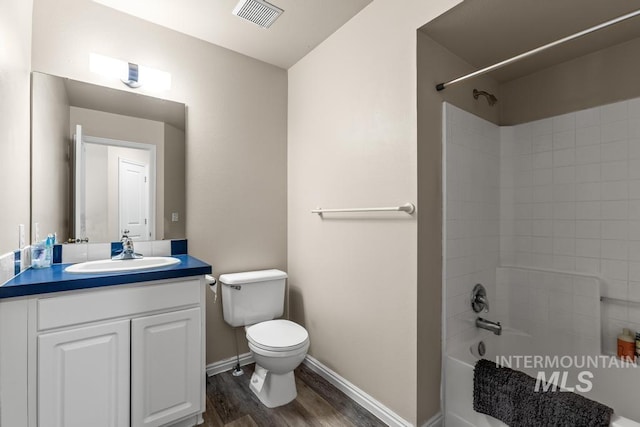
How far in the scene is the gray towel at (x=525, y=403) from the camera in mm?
1229

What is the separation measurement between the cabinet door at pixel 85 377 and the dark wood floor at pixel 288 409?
544mm

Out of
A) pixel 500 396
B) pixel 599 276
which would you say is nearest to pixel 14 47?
pixel 500 396

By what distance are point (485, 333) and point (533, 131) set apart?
143 cm

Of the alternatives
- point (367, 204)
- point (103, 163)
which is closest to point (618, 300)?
point (367, 204)

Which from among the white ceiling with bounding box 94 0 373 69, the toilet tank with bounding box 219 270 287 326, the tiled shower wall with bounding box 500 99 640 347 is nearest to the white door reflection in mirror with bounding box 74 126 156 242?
the toilet tank with bounding box 219 270 287 326

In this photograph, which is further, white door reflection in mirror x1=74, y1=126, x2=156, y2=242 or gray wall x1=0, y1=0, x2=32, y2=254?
white door reflection in mirror x1=74, y1=126, x2=156, y2=242

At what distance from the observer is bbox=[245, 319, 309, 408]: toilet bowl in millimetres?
1786

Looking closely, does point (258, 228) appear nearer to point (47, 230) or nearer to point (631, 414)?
point (47, 230)

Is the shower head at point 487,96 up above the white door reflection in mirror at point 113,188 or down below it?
above

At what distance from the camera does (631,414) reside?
162 centimetres

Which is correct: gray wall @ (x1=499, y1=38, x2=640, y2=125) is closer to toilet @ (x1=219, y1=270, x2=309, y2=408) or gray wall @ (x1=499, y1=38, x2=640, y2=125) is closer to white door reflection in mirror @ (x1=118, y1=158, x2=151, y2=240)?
toilet @ (x1=219, y1=270, x2=309, y2=408)

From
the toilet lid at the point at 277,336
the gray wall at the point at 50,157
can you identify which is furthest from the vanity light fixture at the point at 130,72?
the toilet lid at the point at 277,336

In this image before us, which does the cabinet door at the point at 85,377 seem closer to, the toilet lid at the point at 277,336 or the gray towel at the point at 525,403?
the toilet lid at the point at 277,336

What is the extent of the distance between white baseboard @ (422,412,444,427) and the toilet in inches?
29.1
